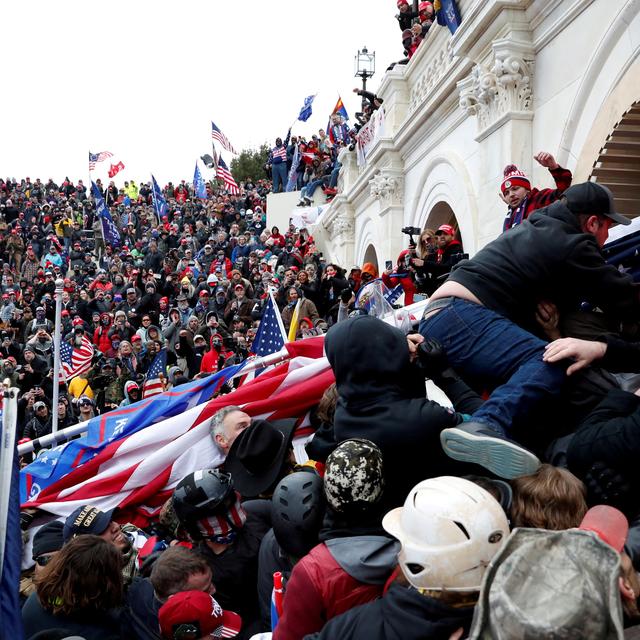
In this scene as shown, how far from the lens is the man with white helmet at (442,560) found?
1.76m

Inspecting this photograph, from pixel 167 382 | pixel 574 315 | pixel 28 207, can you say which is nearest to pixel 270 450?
pixel 574 315

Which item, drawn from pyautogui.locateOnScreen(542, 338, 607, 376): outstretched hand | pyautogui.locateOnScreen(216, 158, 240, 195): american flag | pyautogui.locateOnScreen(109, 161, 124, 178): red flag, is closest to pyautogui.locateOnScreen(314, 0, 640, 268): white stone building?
pyautogui.locateOnScreen(542, 338, 607, 376): outstretched hand

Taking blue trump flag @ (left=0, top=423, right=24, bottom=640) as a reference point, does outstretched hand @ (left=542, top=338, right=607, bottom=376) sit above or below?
above

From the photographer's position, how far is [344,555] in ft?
7.27

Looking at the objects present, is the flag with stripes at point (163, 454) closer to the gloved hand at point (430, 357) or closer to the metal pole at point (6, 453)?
the gloved hand at point (430, 357)

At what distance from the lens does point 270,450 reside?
3.42 meters

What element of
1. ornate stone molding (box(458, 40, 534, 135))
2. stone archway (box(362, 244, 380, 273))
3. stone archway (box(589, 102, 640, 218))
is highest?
ornate stone molding (box(458, 40, 534, 135))

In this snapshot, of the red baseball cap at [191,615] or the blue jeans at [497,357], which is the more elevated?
the blue jeans at [497,357]

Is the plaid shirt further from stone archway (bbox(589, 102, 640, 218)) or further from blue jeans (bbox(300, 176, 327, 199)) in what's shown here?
blue jeans (bbox(300, 176, 327, 199))

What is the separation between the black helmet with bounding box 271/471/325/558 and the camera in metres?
2.54

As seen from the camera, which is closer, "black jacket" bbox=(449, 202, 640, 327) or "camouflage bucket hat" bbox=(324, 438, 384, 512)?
"camouflage bucket hat" bbox=(324, 438, 384, 512)

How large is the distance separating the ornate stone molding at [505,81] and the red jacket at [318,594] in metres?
7.07

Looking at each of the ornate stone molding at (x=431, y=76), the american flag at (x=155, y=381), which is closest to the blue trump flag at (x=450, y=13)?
the ornate stone molding at (x=431, y=76)

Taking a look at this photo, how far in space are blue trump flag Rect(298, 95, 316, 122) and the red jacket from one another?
28769 mm
